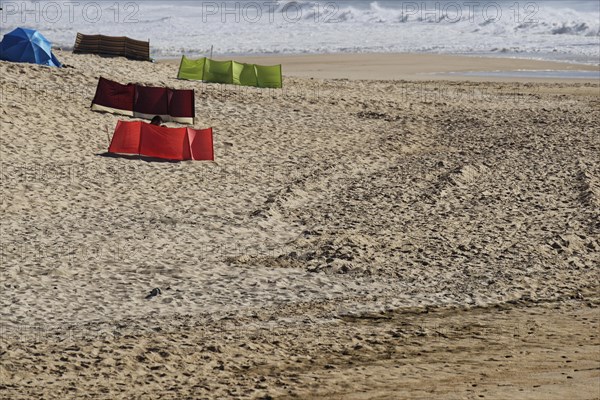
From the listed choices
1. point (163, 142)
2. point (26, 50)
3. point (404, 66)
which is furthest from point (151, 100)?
point (404, 66)

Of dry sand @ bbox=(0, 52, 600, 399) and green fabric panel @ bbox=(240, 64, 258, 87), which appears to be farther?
green fabric panel @ bbox=(240, 64, 258, 87)

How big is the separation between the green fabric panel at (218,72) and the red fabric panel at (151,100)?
13.2ft

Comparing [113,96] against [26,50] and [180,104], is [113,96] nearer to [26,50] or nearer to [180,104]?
[180,104]

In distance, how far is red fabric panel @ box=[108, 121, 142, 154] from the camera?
15078mm

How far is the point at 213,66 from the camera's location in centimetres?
2161

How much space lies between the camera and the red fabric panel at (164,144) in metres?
14.9

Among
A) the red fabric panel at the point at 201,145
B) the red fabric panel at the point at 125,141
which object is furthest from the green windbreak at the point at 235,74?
the red fabric panel at the point at 125,141

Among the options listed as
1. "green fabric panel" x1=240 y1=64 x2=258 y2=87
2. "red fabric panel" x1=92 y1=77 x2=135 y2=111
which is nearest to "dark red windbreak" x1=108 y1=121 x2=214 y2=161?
"red fabric panel" x1=92 y1=77 x2=135 y2=111

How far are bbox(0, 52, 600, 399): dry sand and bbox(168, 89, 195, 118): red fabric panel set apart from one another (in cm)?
47

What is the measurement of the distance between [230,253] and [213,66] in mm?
11358

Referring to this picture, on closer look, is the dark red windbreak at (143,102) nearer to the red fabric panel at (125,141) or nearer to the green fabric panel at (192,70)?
the red fabric panel at (125,141)

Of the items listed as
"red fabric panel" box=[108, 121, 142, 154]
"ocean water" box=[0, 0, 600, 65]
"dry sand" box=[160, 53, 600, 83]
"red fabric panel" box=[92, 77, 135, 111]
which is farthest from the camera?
"ocean water" box=[0, 0, 600, 65]

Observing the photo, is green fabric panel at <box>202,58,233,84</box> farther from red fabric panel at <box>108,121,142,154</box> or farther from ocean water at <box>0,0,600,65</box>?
ocean water at <box>0,0,600,65</box>

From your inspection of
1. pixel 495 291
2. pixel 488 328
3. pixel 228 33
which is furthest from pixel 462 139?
pixel 228 33
